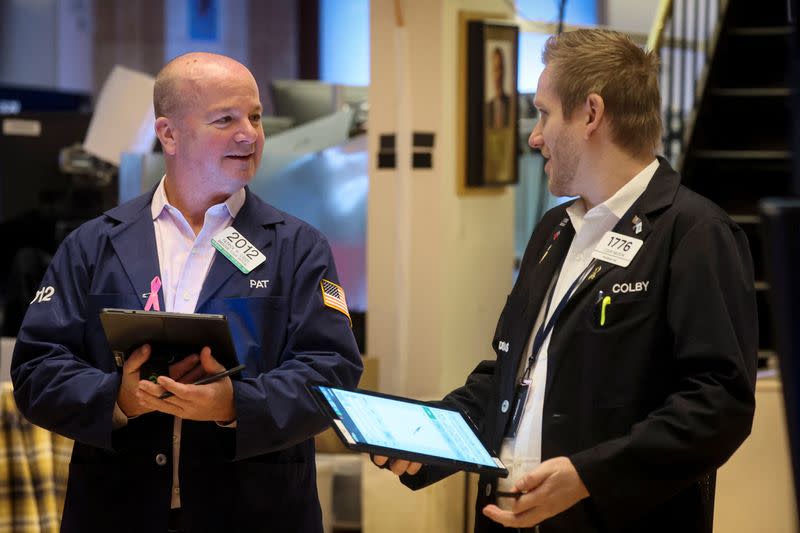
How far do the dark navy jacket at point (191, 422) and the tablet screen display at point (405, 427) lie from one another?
0.25 metres

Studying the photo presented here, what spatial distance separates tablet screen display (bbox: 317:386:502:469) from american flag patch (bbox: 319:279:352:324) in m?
0.34

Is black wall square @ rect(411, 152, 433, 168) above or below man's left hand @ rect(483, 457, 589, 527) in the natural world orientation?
above

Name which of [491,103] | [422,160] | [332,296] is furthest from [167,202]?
[491,103]

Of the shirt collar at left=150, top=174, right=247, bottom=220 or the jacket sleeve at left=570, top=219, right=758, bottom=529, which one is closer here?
the jacket sleeve at left=570, top=219, right=758, bottom=529

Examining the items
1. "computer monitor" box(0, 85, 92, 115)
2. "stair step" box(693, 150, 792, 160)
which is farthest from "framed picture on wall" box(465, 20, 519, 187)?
"computer monitor" box(0, 85, 92, 115)

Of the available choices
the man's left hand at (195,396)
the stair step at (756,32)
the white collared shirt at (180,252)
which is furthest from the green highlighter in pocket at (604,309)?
the stair step at (756,32)

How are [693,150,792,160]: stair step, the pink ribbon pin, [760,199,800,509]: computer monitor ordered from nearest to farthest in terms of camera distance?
[760,199,800,509]: computer monitor < the pink ribbon pin < [693,150,792,160]: stair step

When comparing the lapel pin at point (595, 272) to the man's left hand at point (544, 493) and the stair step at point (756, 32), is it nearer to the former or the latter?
the man's left hand at point (544, 493)

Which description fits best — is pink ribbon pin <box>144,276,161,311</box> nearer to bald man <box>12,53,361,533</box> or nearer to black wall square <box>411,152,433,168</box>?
bald man <box>12,53,361,533</box>

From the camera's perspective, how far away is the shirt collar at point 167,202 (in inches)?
84.3

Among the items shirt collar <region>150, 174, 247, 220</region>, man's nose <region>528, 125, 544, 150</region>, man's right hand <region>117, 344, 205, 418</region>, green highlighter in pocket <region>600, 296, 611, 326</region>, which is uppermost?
man's nose <region>528, 125, 544, 150</region>

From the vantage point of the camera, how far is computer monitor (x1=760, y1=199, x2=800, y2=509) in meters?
0.82

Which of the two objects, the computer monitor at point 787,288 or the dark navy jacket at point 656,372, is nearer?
the computer monitor at point 787,288

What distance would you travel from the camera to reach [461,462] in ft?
5.41
